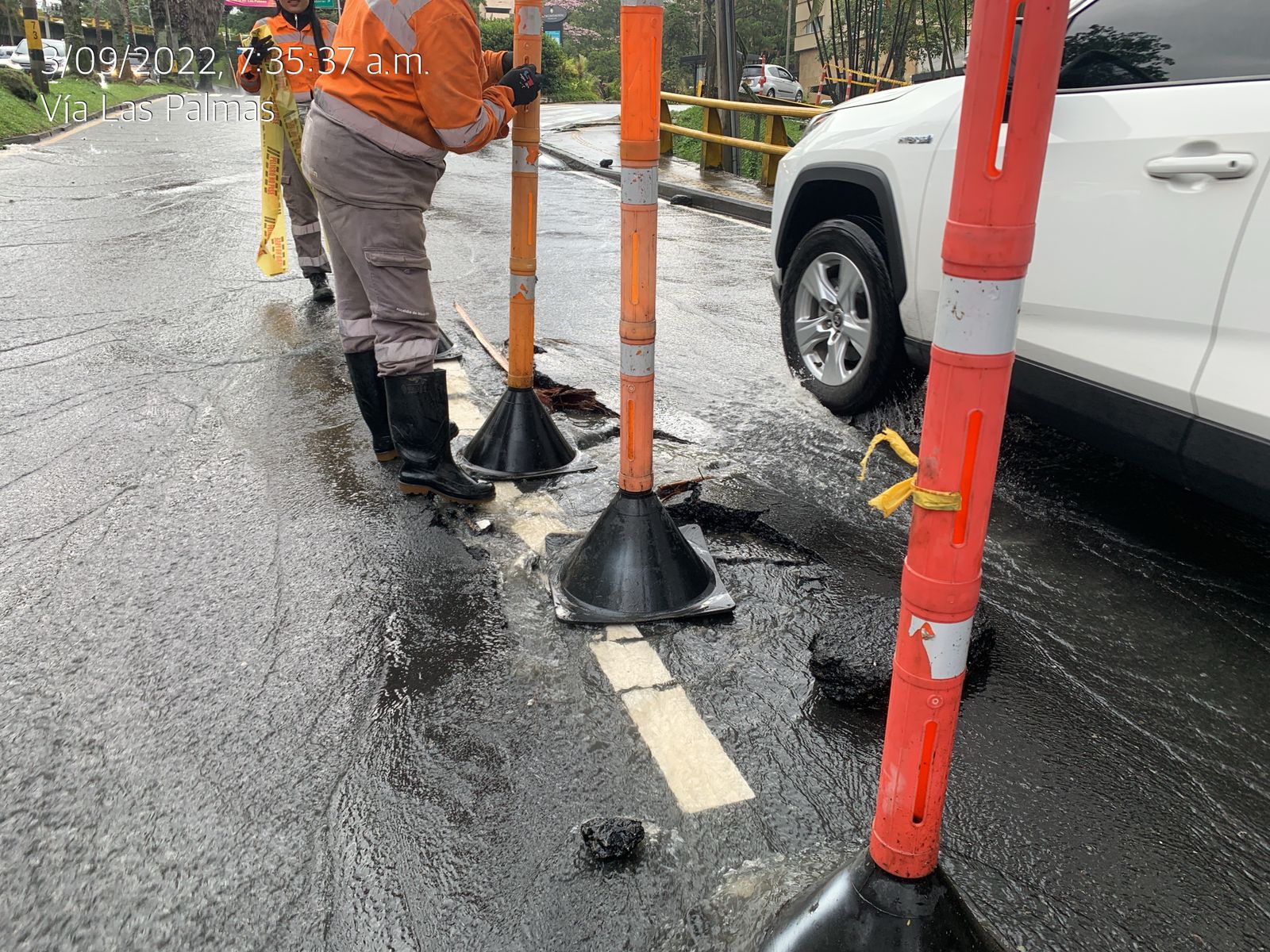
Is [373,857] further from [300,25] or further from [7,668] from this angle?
[300,25]

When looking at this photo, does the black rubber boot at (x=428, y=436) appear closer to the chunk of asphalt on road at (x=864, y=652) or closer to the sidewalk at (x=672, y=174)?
the chunk of asphalt on road at (x=864, y=652)

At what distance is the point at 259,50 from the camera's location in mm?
6090

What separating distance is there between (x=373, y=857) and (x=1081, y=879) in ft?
4.75

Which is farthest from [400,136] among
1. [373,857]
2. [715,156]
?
[715,156]

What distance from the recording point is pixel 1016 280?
4.35ft

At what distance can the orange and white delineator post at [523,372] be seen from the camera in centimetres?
368

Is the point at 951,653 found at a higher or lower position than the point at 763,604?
higher

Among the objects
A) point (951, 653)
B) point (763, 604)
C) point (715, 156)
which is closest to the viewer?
point (951, 653)

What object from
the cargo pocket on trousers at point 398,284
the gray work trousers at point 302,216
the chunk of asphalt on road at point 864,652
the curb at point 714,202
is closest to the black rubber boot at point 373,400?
the cargo pocket on trousers at point 398,284

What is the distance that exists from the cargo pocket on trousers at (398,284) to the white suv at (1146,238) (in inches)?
71.2

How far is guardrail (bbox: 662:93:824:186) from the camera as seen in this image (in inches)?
416

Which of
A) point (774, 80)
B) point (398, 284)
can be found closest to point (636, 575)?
point (398, 284)

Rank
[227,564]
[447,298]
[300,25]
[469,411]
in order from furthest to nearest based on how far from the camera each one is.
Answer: [447,298] < [300,25] < [469,411] < [227,564]

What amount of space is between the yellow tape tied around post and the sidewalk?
7.02 ft
